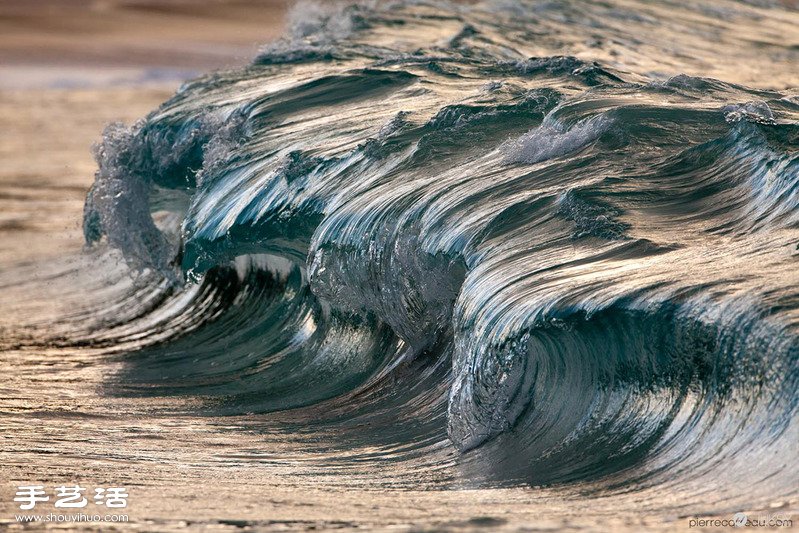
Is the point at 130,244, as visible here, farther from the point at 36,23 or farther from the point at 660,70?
the point at 36,23

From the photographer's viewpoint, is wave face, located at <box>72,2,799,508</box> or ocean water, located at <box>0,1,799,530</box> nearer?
ocean water, located at <box>0,1,799,530</box>

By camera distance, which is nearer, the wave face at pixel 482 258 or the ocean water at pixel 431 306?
the ocean water at pixel 431 306

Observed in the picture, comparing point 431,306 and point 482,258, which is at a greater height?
point 482,258

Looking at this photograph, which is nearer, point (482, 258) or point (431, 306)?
point (482, 258)
